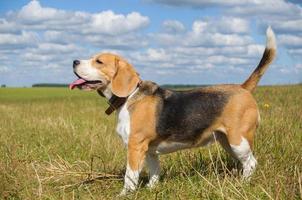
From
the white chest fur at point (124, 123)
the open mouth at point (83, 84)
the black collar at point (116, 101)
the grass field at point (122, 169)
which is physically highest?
the open mouth at point (83, 84)

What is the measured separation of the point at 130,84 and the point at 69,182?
1693 millimetres

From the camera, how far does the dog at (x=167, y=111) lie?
23.2 ft

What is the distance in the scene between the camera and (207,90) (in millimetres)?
7418

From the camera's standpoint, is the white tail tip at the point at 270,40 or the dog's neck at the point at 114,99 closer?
the dog's neck at the point at 114,99

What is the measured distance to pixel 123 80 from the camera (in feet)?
23.5

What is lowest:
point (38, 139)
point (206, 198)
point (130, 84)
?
point (38, 139)

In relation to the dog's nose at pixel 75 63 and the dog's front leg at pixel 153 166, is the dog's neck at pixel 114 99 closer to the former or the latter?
the dog's nose at pixel 75 63

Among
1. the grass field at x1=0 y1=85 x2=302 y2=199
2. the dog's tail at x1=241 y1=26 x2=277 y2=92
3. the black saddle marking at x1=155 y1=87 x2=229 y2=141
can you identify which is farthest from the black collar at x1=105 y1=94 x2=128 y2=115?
the dog's tail at x1=241 y1=26 x2=277 y2=92

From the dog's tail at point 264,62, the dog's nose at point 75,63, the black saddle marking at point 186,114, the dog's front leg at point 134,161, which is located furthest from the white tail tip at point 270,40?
the dog's nose at point 75,63

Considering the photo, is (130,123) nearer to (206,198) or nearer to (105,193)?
(105,193)

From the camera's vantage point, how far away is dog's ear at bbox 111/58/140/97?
7137 millimetres

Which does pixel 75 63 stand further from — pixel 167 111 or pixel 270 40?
pixel 270 40

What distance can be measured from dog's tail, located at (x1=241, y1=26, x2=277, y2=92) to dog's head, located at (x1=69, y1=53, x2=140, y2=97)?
1653 millimetres

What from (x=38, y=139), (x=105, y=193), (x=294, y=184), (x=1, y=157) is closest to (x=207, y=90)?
(x=105, y=193)
